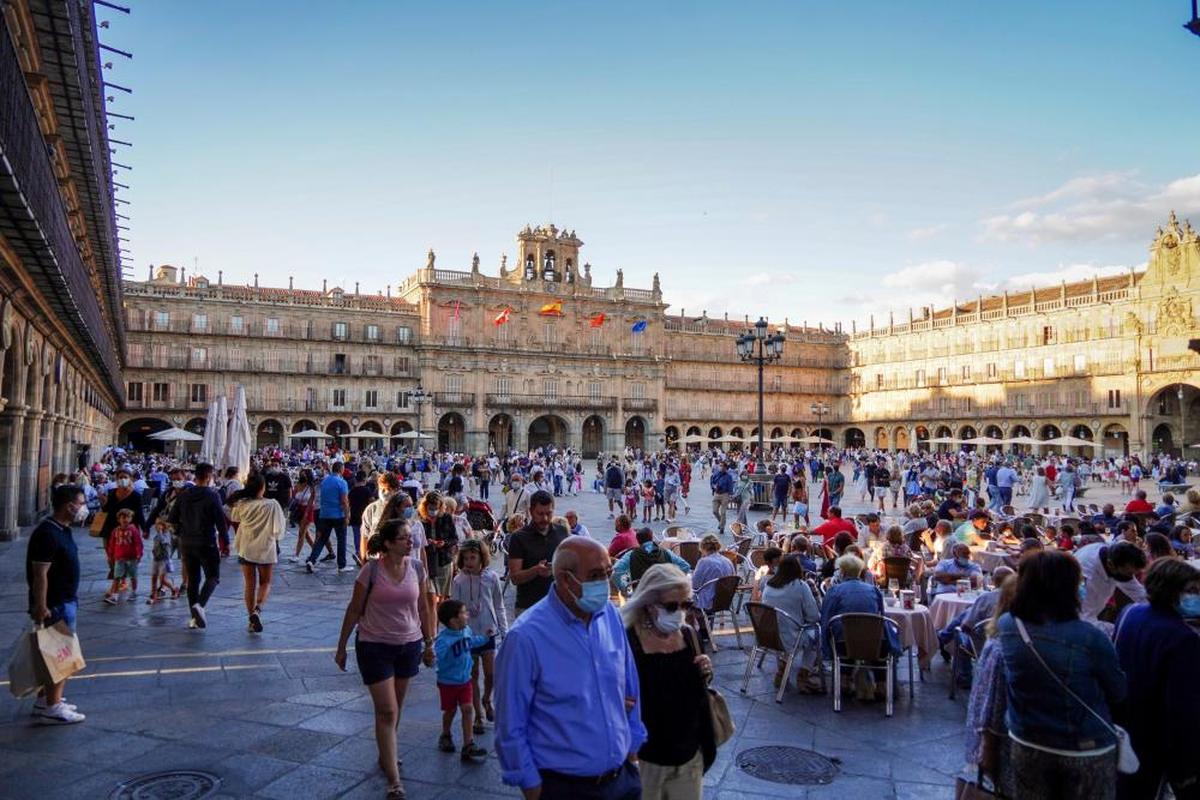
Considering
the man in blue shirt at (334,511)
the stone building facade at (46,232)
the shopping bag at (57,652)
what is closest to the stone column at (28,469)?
the stone building facade at (46,232)

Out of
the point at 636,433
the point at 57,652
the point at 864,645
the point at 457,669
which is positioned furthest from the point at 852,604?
the point at 636,433

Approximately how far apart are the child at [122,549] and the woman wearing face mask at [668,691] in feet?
24.8

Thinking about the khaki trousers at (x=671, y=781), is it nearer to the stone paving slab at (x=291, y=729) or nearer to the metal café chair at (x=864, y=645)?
the stone paving slab at (x=291, y=729)

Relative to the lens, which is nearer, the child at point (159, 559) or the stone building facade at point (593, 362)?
the child at point (159, 559)

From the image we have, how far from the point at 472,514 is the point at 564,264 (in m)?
47.5

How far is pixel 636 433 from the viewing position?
57.9 metres

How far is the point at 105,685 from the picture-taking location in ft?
19.0

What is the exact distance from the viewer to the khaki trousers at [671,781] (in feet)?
9.37

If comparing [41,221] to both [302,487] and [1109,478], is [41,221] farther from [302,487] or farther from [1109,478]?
[1109,478]

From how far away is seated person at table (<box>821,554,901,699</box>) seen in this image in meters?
5.73

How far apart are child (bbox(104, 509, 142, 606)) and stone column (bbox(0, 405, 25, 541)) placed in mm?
5665

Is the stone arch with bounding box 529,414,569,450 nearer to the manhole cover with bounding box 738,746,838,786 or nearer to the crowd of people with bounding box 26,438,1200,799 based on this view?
the crowd of people with bounding box 26,438,1200,799

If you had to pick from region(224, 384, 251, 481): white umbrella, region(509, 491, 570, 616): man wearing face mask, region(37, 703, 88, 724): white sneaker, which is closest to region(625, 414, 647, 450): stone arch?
region(224, 384, 251, 481): white umbrella

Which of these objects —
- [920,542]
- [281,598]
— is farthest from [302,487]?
[920,542]
